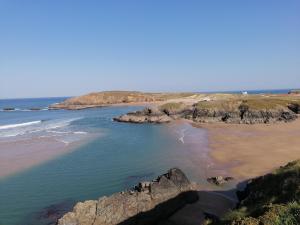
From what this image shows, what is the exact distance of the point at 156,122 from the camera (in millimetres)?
73750

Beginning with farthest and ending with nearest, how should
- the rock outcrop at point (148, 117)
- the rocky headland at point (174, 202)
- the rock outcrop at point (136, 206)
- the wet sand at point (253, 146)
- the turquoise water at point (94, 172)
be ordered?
the rock outcrop at point (148, 117) → the wet sand at point (253, 146) → the turquoise water at point (94, 172) → the rock outcrop at point (136, 206) → the rocky headland at point (174, 202)

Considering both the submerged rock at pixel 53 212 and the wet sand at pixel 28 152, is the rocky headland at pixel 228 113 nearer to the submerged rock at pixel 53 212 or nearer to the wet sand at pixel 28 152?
the wet sand at pixel 28 152

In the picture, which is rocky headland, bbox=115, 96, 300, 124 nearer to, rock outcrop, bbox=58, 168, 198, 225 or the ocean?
the ocean

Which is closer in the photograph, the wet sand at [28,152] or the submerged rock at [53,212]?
the submerged rock at [53,212]

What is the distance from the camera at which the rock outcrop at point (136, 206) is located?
18.5 m

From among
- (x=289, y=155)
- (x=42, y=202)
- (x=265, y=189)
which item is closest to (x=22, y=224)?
(x=42, y=202)

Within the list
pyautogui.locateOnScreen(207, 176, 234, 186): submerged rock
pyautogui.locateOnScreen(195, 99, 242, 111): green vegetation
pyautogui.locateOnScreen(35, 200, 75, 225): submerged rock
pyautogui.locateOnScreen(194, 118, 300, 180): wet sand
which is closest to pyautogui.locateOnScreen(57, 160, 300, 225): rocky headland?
pyautogui.locateOnScreen(207, 176, 234, 186): submerged rock

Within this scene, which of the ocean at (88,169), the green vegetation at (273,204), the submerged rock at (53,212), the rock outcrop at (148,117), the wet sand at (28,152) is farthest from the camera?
the rock outcrop at (148,117)

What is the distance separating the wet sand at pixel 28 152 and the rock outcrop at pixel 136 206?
657 inches

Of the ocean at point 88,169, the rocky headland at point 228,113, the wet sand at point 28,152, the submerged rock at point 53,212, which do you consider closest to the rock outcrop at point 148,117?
the rocky headland at point 228,113

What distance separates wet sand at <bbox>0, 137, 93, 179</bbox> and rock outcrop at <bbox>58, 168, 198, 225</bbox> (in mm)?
16681

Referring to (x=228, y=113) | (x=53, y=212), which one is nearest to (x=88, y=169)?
(x=53, y=212)

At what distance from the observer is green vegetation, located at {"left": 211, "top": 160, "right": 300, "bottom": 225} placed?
34.7 ft

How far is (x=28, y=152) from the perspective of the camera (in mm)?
43656
